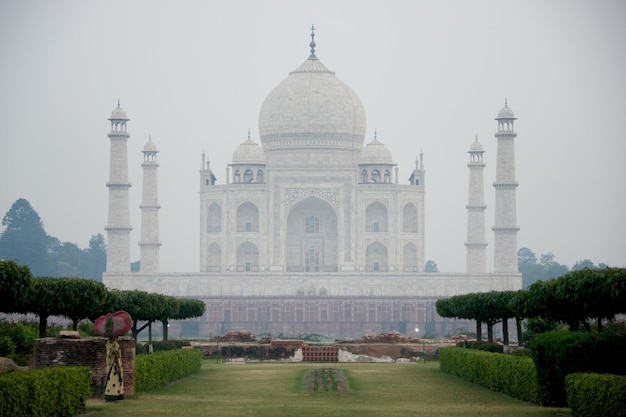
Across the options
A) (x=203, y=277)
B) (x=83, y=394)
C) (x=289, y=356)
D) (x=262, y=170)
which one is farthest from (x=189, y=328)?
(x=83, y=394)

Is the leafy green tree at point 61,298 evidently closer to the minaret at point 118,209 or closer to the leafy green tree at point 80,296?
the leafy green tree at point 80,296

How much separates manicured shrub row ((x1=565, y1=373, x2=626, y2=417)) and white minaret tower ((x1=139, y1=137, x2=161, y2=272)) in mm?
50737

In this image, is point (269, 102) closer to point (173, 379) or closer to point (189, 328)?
point (189, 328)

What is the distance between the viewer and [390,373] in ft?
96.0

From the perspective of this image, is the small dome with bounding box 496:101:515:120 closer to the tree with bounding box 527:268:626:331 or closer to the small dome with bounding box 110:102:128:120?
the small dome with bounding box 110:102:128:120

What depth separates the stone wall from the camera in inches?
769

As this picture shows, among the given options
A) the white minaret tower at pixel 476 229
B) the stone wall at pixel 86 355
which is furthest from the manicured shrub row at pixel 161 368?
the white minaret tower at pixel 476 229

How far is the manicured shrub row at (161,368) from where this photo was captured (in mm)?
21606

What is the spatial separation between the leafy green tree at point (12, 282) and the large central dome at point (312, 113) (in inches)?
2010

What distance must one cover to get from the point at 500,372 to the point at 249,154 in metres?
48.3

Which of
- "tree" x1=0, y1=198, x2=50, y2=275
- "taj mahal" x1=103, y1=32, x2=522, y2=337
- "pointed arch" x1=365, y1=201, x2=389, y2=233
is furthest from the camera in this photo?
"tree" x1=0, y1=198, x2=50, y2=275

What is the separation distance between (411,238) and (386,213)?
162 cm

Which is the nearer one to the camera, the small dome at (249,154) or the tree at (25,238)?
the small dome at (249,154)

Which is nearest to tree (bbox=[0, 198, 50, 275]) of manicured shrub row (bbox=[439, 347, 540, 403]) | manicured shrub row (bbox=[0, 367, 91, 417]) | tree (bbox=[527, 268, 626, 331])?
manicured shrub row (bbox=[439, 347, 540, 403])
